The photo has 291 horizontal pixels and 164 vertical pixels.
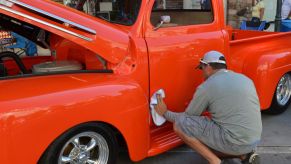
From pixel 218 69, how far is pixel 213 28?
2.77 ft

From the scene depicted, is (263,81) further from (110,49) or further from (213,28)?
(110,49)

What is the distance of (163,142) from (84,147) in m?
0.84

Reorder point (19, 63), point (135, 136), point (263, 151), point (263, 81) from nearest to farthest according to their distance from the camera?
1. point (135, 136)
2. point (19, 63)
3. point (263, 151)
4. point (263, 81)

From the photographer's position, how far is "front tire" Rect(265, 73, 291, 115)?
506 cm

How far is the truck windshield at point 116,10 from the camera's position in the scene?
356 centimetres

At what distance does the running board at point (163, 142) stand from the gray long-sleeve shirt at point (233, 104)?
591 millimetres

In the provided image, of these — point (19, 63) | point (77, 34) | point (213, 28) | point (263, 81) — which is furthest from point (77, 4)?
point (263, 81)

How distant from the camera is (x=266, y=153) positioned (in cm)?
407

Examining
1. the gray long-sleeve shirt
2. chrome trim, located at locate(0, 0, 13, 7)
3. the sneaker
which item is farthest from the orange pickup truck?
the sneaker

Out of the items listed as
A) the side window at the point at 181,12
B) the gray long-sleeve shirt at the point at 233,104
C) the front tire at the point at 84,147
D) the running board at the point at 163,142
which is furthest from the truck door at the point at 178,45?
the front tire at the point at 84,147

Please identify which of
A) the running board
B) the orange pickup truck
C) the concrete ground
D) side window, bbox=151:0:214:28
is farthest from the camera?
the concrete ground

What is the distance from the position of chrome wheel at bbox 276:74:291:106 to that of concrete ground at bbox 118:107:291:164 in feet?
1.61

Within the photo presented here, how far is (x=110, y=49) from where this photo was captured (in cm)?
331

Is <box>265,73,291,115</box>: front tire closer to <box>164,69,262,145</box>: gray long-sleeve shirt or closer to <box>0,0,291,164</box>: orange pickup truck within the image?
<box>0,0,291,164</box>: orange pickup truck
